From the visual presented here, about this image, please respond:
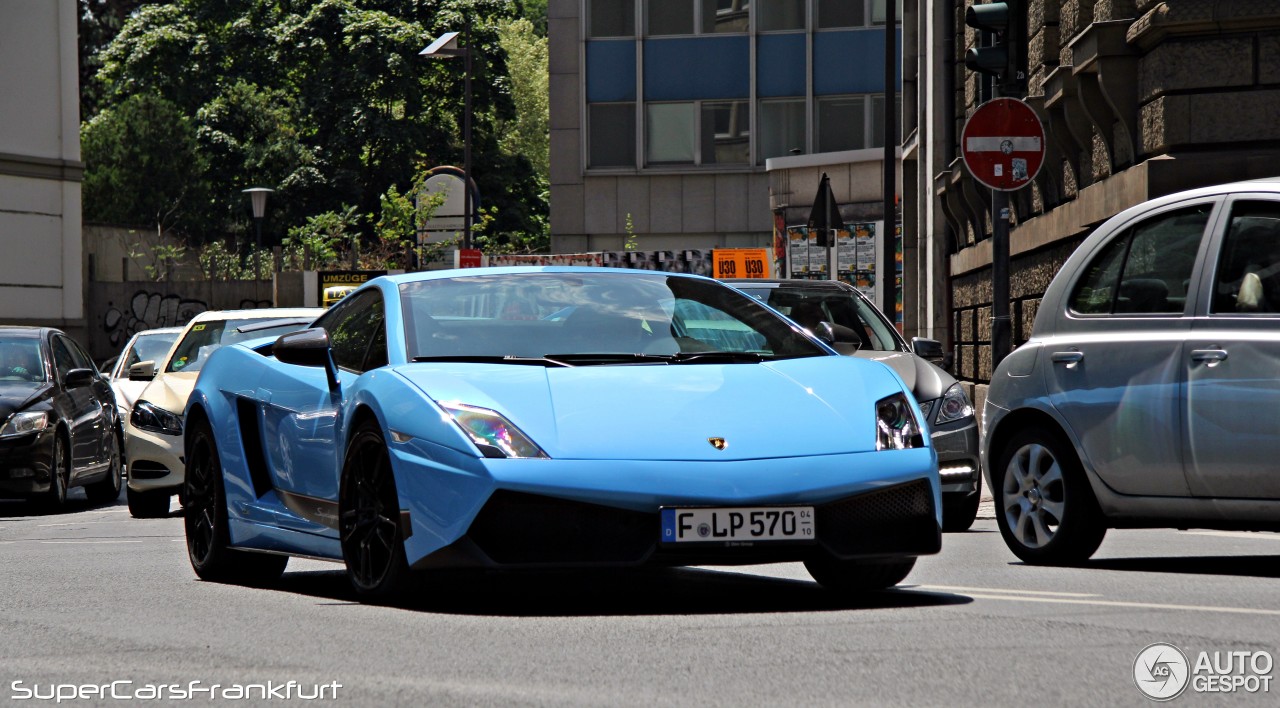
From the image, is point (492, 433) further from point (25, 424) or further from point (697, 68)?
point (697, 68)

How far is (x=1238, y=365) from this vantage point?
811cm

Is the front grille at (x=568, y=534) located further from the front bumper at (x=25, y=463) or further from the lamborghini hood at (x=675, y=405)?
the front bumper at (x=25, y=463)

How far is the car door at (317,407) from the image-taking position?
774cm

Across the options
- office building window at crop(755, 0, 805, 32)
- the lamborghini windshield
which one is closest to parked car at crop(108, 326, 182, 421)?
the lamborghini windshield

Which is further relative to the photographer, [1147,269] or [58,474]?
[58,474]

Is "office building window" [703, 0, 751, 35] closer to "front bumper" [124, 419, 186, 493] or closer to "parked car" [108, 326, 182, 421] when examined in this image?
"parked car" [108, 326, 182, 421]

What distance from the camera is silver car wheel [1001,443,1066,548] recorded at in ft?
29.6

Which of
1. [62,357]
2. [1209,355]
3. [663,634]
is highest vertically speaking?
[1209,355]

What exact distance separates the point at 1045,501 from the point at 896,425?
7.43ft

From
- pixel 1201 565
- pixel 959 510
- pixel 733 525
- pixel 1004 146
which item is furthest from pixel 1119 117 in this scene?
pixel 733 525

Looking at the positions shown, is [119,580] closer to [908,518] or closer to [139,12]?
[908,518]

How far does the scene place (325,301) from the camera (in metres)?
42.1

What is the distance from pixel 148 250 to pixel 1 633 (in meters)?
51.4

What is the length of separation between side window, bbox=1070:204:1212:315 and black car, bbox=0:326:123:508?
9698 mm
